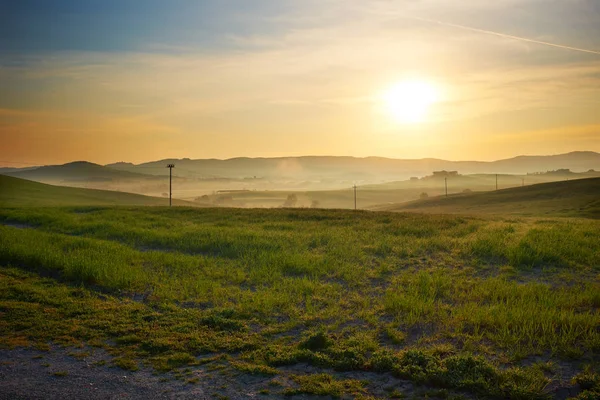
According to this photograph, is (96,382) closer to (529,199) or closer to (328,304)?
(328,304)

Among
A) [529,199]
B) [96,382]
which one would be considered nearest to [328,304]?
[96,382]

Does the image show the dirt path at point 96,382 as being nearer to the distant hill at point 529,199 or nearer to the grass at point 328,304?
the grass at point 328,304

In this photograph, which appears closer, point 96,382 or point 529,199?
point 96,382

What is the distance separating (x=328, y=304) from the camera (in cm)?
1338

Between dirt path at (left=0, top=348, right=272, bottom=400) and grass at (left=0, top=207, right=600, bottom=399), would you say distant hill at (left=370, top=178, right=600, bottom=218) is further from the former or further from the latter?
dirt path at (left=0, top=348, right=272, bottom=400)

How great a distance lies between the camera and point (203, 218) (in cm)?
3566

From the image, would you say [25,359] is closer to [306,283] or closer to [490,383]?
[306,283]

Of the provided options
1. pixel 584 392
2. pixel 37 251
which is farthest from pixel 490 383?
pixel 37 251

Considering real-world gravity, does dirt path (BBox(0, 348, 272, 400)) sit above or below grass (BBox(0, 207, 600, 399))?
below

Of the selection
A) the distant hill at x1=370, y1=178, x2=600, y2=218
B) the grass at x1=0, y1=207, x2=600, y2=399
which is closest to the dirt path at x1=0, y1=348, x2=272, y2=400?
the grass at x1=0, y1=207, x2=600, y2=399

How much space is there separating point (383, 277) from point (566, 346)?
7.53 m

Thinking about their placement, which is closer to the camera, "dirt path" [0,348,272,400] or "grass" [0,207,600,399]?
"dirt path" [0,348,272,400]

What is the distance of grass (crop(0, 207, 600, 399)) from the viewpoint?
30.0ft

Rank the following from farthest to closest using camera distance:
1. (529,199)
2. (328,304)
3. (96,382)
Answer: (529,199) < (328,304) < (96,382)
